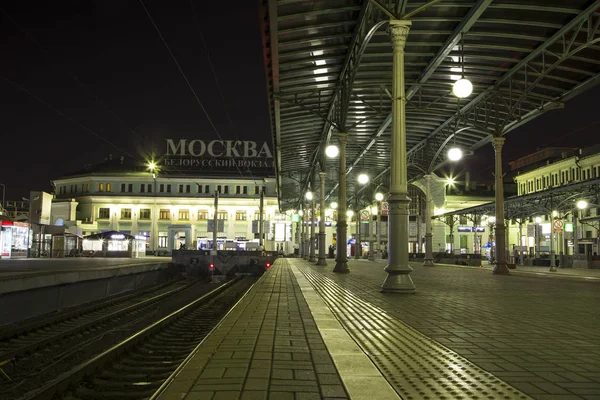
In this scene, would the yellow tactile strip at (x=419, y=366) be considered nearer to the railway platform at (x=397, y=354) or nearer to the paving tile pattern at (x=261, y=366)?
the railway platform at (x=397, y=354)

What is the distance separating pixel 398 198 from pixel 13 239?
119 feet

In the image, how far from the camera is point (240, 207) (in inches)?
3701

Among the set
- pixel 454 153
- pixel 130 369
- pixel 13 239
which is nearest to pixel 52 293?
pixel 130 369

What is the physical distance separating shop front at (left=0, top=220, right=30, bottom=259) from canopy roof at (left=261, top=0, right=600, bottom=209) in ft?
71.7

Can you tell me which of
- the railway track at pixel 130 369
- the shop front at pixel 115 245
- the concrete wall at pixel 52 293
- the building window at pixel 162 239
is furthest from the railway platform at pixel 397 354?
the building window at pixel 162 239

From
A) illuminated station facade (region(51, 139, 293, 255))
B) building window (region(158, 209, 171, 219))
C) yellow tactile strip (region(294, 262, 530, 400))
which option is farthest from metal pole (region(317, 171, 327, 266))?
building window (region(158, 209, 171, 219))

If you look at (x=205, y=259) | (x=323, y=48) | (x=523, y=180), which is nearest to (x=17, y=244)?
(x=205, y=259)

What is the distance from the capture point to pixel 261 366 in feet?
17.2

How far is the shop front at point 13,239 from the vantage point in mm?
37562

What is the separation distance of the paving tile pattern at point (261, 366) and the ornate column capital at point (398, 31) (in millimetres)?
7263

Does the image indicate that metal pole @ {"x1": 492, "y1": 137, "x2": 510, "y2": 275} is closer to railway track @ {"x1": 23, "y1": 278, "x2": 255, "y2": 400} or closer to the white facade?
railway track @ {"x1": 23, "y1": 278, "x2": 255, "y2": 400}

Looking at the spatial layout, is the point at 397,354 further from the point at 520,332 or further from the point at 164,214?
the point at 164,214

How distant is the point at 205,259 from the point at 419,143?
944 inches

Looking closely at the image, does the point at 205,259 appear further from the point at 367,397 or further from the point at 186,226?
the point at 367,397
